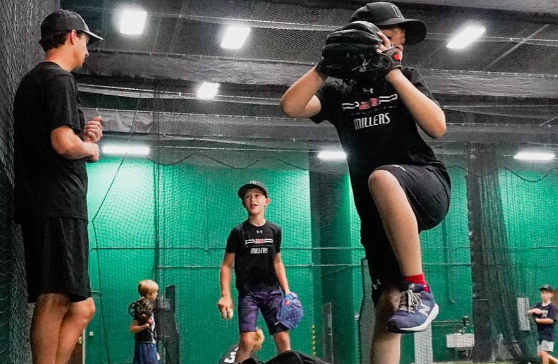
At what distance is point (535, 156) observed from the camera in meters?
10.5

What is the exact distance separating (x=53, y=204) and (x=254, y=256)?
11.4 feet

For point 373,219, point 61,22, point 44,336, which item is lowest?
point 44,336

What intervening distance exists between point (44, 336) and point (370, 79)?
5.41 ft

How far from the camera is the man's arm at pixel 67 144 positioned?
2.90m

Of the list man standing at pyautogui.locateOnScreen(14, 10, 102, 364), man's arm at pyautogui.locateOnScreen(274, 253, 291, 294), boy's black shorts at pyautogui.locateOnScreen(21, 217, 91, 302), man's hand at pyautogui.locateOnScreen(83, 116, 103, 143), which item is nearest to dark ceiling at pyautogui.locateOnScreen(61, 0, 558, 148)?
man's arm at pyautogui.locateOnScreen(274, 253, 291, 294)

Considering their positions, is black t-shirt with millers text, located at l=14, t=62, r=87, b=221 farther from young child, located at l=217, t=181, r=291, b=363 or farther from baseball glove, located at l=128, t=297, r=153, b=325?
baseball glove, located at l=128, t=297, r=153, b=325

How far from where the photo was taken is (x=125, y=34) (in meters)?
8.63

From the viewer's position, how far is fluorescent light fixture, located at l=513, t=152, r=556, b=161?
10238mm

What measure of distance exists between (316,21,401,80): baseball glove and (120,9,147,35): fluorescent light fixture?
569cm

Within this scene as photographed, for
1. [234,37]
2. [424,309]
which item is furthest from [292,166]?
[424,309]

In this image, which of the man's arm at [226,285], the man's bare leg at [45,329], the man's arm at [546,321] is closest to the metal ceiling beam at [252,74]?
the man's arm at [226,285]

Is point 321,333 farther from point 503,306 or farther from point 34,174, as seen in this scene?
point 34,174

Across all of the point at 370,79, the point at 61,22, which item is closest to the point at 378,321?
the point at 370,79

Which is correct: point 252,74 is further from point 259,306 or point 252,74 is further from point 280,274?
point 259,306
